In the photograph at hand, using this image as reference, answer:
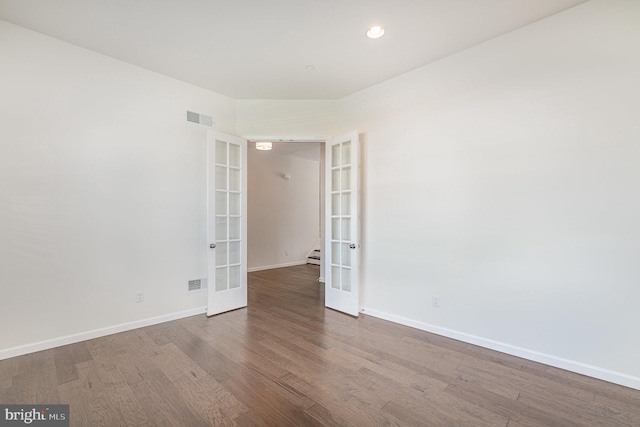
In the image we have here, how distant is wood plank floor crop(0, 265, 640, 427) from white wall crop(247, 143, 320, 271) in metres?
3.86

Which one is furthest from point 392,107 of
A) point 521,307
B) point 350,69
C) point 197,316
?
point 197,316

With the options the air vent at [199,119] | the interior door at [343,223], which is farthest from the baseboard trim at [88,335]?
the air vent at [199,119]

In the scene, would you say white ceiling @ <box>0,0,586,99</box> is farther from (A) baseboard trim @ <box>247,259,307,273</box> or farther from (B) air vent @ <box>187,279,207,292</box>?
(A) baseboard trim @ <box>247,259,307,273</box>

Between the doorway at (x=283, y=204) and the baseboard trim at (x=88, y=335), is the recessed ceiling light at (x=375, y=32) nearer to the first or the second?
the doorway at (x=283, y=204)

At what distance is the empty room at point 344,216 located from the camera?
2189 millimetres

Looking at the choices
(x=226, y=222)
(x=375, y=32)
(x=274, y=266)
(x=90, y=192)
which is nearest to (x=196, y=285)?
(x=226, y=222)

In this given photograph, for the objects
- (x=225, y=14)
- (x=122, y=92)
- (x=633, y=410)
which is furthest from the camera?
(x=122, y=92)

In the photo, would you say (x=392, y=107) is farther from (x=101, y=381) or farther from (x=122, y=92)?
(x=101, y=381)

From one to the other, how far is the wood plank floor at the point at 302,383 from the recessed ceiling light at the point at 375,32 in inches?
120

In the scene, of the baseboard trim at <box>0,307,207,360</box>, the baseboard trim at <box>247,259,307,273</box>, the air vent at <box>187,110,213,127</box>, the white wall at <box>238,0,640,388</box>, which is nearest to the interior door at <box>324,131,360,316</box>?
the white wall at <box>238,0,640,388</box>

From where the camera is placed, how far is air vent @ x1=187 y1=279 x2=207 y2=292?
3.79 metres

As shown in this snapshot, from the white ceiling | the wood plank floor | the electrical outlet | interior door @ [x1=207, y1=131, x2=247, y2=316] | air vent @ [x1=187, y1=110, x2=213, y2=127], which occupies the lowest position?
the wood plank floor

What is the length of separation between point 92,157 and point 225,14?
80.3 inches

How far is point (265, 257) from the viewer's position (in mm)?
7094
